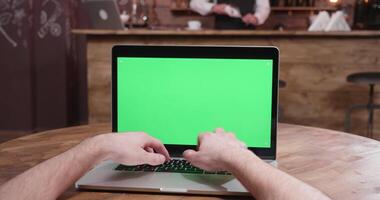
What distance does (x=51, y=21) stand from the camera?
3904 mm

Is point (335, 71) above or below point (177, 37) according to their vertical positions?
below

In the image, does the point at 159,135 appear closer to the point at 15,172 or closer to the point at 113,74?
the point at 113,74

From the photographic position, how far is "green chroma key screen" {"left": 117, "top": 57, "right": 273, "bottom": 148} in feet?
3.25

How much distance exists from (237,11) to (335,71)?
137 cm

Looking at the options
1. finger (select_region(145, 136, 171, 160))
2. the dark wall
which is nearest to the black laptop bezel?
finger (select_region(145, 136, 171, 160))

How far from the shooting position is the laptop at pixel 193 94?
982 millimetres

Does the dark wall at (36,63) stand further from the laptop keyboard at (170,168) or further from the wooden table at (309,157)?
the laptop keyboard at (170,168)

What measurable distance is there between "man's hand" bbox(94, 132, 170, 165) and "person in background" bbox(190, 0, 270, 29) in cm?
333

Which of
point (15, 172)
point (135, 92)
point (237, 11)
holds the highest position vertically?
point (237, 11)

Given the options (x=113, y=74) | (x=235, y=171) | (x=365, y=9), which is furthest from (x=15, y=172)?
(x=365, y=9)

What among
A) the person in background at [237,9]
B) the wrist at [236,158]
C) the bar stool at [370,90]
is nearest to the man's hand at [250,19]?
the person in background at [237,9]

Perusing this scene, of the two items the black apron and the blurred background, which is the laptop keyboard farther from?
the black apron

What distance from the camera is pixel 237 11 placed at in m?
4.25

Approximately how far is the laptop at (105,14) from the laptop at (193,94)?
2.26 m
